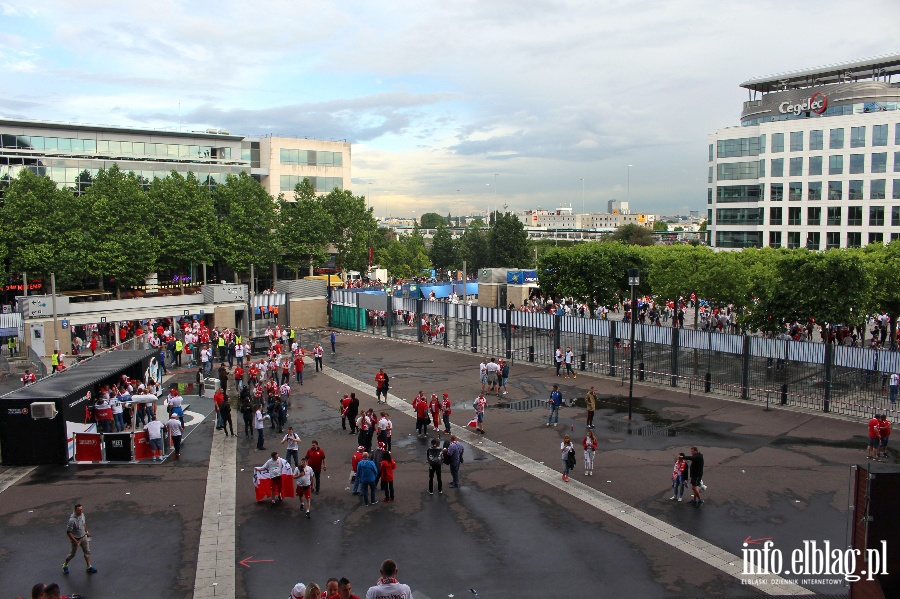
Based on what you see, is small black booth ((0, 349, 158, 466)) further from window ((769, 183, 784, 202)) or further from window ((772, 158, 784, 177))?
window ((772, 158, 784, 177))

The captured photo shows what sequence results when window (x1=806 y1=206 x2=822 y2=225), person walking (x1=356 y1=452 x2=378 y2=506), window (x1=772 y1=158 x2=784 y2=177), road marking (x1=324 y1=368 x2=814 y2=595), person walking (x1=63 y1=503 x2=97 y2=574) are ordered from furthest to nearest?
1. window (x1=772 y1=158 x2=784 y2=177)
2. window (x1=806 y1=206 x2=822 y2=225)
3. person walking (x1=356 y1=452 x2=378 y2=506)
4. person walking (x1=63 y1=503 x2=97 y2=574)
5. road marking (x1=324 y1=368 x2=814 y2=595)

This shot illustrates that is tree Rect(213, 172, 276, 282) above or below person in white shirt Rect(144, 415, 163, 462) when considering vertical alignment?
above

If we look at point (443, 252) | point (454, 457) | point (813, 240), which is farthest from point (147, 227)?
point (813, 240)

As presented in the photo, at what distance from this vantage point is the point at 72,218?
46344 millimetres

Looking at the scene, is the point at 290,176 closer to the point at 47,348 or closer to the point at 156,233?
the point at 156,233

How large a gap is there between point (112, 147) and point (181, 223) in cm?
1977

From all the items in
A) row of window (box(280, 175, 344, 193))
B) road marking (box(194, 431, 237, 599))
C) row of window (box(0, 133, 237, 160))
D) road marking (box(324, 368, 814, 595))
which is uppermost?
row of window (box(0, 133, 237, 160))

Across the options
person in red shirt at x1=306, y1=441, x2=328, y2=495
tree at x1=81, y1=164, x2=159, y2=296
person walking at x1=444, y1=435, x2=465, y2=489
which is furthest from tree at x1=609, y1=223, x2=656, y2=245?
Result: person in red shirt at x1=306, y1=441, x2=328, y2=495

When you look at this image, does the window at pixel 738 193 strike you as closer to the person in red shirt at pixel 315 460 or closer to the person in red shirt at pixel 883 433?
the person in red shirt at pixel 883 433

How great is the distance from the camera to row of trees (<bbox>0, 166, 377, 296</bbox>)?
4509 centimetres

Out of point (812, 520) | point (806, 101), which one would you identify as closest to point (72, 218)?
point (812, 520)

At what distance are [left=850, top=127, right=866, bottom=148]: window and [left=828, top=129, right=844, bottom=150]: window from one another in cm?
→ 93

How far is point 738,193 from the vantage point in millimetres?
72250

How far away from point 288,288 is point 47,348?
15787 millimetres
